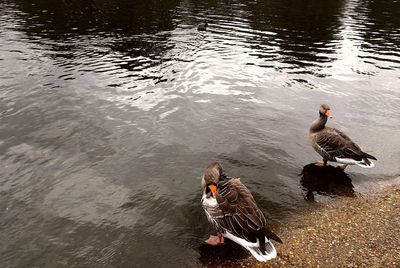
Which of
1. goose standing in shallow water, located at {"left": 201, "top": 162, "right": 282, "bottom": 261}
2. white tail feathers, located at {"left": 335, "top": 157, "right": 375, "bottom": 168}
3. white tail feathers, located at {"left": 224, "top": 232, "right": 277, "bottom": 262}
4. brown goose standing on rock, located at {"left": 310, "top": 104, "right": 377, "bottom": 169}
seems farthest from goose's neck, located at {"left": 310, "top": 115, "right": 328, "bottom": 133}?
white tail feathers, located at {"left": 224, "top": 232, "right": 277, "bottom": 262}

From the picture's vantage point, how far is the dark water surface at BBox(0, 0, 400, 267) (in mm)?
12445

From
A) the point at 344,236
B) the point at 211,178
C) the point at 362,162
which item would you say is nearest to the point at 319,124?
the point at 362,162

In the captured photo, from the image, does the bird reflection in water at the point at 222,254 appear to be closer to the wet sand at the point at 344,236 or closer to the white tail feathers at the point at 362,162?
the wet sand at the point at 344,236

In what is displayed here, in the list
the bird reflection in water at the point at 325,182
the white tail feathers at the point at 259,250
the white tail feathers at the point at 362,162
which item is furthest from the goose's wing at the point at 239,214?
the white tail feathers at the point at 362,162

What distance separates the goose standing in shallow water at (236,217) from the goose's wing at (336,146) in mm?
5123

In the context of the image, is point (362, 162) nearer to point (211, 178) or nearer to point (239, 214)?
point (239, 214)

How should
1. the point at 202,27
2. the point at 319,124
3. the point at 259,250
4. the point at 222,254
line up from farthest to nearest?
the point at 202,27, the point at 319,124, the point at 222,254, the point at 259,250

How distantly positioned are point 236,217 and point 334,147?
→ 20.9 ft

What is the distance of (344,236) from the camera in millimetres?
11438

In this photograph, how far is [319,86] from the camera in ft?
85.0

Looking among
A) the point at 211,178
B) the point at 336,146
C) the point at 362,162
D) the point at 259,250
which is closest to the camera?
the point at 259,250

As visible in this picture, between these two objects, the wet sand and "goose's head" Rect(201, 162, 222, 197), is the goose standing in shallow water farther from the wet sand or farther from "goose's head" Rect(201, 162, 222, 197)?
the wet sand

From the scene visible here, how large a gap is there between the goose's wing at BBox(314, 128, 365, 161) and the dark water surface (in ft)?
4.24

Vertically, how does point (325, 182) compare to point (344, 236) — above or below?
below
